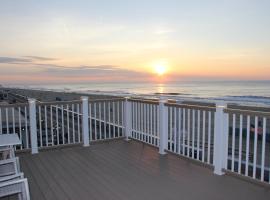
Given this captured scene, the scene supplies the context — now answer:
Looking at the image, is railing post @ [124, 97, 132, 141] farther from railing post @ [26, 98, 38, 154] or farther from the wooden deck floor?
railing post @ [26, 98, 38, 154]

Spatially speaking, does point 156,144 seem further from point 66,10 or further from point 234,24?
point 234,24

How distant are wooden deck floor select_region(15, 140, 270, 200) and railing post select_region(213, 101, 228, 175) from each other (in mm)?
190

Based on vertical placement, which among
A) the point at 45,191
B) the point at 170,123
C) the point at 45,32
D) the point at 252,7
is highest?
the point at 252,7

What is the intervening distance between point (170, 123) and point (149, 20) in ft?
19.1

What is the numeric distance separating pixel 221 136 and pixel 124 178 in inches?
63.1

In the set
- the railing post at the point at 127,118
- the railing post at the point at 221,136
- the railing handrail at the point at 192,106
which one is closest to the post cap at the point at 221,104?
the railing post at the point at 221,136

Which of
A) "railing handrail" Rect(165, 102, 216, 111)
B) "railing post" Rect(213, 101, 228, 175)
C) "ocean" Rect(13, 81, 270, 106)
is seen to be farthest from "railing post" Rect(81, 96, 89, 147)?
"railing post" Rect(213, 101, 228, 175)

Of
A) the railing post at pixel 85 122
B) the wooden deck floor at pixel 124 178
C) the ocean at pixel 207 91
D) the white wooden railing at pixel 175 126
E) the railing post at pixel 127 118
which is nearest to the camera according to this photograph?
the wooden deck floor at pixel 124 178

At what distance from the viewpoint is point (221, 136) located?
3.74 metres

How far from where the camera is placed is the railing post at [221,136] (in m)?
3.73

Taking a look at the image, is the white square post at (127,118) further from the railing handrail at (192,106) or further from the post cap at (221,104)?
the post cap at (221,104)

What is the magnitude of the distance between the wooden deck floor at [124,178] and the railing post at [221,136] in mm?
190

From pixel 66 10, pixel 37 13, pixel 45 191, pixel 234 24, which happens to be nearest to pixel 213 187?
pixel 45 191

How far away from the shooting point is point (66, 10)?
8156 millimetres
